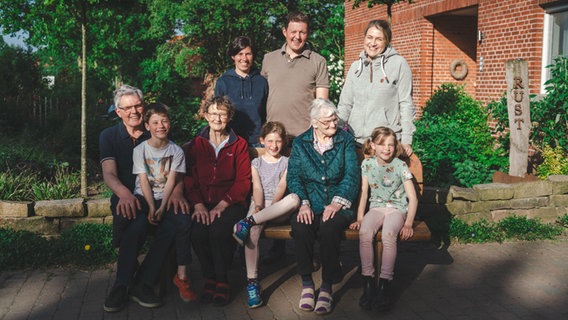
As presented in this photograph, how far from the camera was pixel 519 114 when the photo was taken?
724 cm

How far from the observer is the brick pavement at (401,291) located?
13.3 feet

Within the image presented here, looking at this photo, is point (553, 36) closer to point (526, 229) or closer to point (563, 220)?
point (563, 220)

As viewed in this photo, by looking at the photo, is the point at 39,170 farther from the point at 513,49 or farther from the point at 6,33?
the point at 6,33

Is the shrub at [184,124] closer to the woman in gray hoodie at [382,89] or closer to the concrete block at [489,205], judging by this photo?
the concrete block at [489,205]

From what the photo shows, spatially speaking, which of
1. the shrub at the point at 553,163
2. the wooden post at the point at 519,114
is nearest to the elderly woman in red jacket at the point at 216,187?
the wooden post at the point at 519,114

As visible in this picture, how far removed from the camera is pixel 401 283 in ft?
15.4

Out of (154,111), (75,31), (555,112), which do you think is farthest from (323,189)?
(75,31)

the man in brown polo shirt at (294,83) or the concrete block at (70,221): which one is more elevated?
the man in brown polo shirt at (294,83)

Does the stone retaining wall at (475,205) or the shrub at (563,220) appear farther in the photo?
the shrub at (563,220)

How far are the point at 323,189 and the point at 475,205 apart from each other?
2.53 metres

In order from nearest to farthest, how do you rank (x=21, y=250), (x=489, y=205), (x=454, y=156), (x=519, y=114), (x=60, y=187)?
(x=21, y=250) < (x=489, y=205) < (x=60, y=187) < (x=519, y=114) < (x=454, y=156)

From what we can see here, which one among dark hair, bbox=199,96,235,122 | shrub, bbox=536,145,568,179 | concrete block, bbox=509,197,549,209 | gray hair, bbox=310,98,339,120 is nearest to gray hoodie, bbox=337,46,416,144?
gray hair, bbox=310,98,339,120

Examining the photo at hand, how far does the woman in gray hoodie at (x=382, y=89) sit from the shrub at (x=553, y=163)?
3382 mm

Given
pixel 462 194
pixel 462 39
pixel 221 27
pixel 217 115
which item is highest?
pixel 221 27
